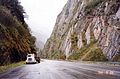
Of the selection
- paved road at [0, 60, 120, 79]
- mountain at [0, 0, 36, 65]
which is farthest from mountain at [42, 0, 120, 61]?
paved road at [0, 60, 120, 79]

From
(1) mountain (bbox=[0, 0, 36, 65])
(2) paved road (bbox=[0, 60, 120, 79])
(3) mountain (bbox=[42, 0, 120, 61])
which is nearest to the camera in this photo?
(2) paved road (bbox=[0, 60, 120, 79])

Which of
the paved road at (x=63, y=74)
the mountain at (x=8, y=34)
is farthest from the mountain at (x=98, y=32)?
the paved road at (x=63, y=74)

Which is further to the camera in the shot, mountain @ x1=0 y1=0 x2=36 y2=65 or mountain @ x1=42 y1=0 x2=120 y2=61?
mountain @ x1=42 y1=0 x2=120 y2=61

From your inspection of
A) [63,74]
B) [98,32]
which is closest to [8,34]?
[63,74]

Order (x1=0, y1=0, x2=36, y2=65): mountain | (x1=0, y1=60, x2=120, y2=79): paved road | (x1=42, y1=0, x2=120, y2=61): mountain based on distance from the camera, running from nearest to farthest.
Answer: (x1=0, y1=60, x2=120, y2=79): paved road < (x1=0, y1=0, x2=36, y2=65): mountain < (x1=42, y1=0, x2=120, y2=61): mountain

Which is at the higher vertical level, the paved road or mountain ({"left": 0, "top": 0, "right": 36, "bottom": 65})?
mountain ({"left": 0, "top": 0, "right": 36, "bottom": 65})

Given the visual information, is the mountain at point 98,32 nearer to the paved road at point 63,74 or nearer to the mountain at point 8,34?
the mountain at point 8,34

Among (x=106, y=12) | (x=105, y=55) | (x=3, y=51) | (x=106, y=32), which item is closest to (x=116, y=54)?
(x=105, y=55)

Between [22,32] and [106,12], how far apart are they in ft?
84.0

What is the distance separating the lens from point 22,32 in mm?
68938

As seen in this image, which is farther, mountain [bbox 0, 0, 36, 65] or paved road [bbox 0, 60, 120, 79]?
mountain [bbox 0, 0, 36, 65]

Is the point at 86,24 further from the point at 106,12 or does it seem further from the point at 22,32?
the point at 22,32

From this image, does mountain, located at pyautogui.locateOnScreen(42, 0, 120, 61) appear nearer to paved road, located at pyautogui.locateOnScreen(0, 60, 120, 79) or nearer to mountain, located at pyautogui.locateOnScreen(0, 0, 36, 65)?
mountain, located at pyautogui.locateOnScreen(0, 0, 36, 65)

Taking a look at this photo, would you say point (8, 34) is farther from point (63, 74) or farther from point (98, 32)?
point (98, 32)
